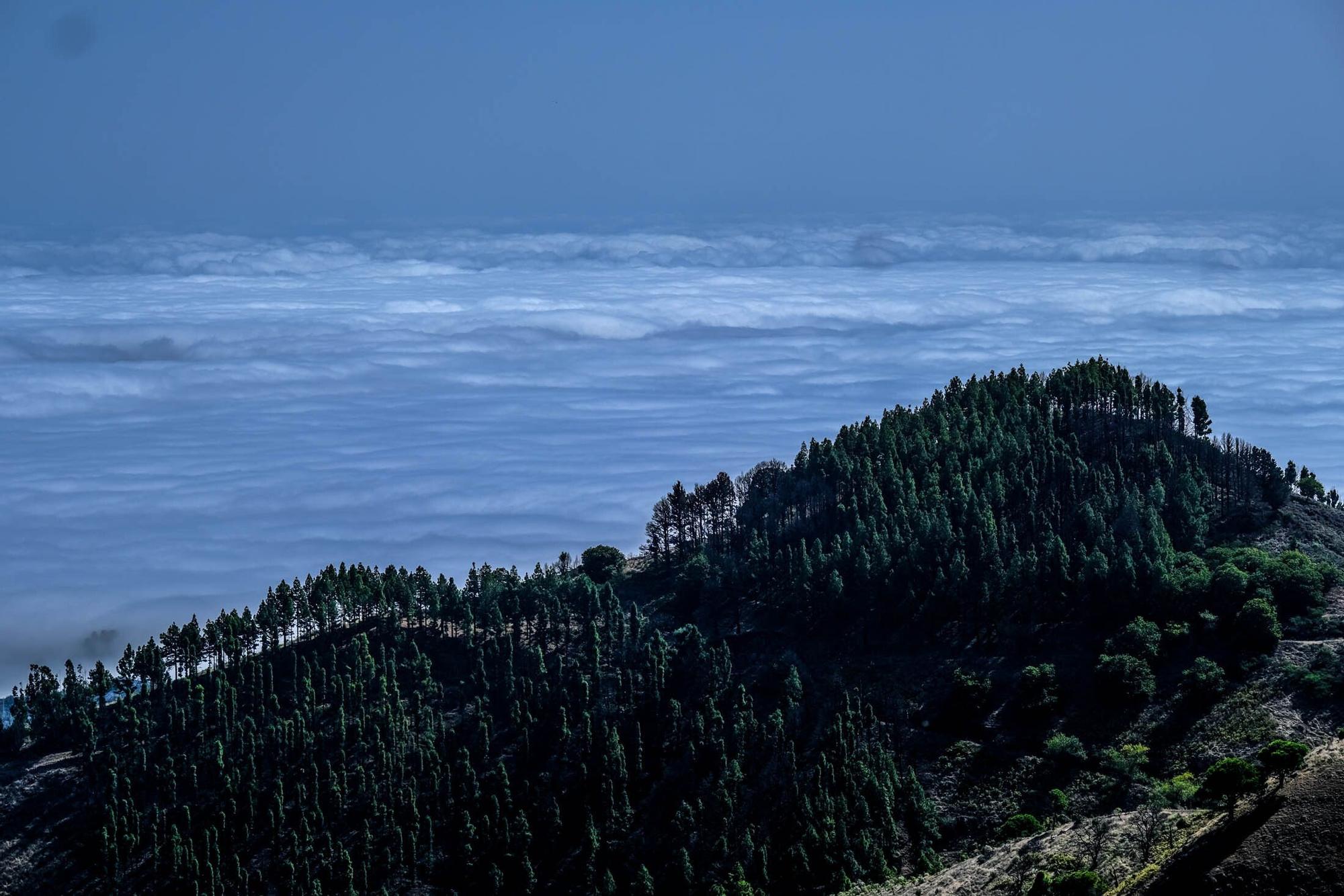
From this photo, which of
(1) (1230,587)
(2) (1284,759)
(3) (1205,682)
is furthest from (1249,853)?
(1) (1230,587)

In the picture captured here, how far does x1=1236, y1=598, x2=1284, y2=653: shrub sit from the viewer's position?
14175 centimetres

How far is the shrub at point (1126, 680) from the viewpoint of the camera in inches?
5468

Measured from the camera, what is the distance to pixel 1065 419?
193 meters

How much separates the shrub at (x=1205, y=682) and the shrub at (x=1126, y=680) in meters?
3.17

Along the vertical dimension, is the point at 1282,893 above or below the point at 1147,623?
below

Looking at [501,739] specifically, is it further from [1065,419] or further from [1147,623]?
[1065,419]

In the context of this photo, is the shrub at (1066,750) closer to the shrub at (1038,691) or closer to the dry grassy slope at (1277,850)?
the shrub at (1038,691)

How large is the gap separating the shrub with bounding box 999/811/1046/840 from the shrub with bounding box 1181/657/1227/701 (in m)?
25.6

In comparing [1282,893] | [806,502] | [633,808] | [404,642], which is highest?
[806,502]

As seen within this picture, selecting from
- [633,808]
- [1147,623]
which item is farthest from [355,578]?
[1147,623]

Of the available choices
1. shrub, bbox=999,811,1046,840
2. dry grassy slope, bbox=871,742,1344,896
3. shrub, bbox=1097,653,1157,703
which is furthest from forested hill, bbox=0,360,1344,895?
dry grassy slope, bbox=871,742,1344,896

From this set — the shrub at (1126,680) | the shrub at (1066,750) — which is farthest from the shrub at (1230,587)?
the shrub at (1066,750)

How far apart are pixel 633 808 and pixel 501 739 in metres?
19.3

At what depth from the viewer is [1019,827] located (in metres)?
120
